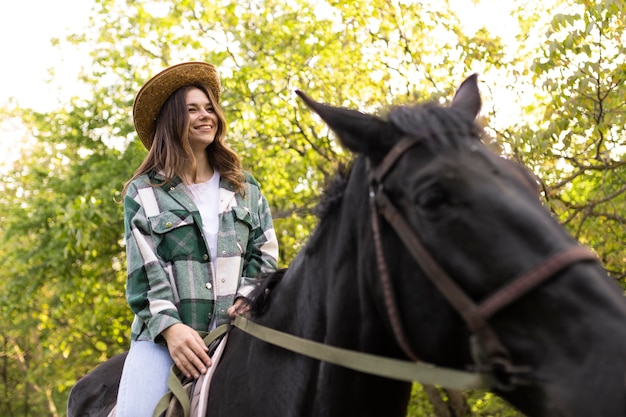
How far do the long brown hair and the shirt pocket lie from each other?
22cm

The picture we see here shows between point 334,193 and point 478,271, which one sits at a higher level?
point 334,193

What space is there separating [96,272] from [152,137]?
8.47 meters

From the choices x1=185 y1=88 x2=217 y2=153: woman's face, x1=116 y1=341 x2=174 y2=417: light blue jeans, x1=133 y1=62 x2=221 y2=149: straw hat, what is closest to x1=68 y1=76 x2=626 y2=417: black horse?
x1=116 y1=341 x2=174 y2=417: light blue jeans

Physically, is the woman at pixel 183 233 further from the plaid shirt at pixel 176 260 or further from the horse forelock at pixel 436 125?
the horse forelock at pixel 436 125

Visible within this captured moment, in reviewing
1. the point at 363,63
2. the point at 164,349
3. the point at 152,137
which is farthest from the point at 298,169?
the point at 164,349

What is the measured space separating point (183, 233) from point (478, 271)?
72.4 inches

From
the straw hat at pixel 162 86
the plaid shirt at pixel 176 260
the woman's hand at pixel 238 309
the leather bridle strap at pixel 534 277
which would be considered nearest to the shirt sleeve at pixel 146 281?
the plaid shirt at pixel 176 260

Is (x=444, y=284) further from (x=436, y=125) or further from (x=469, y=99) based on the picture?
(x=469, y=99)

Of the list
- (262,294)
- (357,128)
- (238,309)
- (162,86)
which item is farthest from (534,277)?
(162,86)

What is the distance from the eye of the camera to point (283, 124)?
9578mm

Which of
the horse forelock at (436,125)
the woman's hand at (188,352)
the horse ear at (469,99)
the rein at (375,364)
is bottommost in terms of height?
the woman's hand at (188,352)

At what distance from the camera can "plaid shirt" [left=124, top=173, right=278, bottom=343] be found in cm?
316

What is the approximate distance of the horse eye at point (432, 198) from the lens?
6.24ft

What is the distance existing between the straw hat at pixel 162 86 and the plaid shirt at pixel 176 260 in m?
0.47
